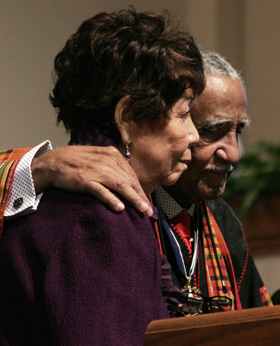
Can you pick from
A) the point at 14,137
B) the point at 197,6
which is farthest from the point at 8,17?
the point at 197,6

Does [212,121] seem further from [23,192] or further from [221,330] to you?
[221,330]

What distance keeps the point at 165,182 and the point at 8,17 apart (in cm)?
265

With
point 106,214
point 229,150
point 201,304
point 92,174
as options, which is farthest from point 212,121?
point 106,214

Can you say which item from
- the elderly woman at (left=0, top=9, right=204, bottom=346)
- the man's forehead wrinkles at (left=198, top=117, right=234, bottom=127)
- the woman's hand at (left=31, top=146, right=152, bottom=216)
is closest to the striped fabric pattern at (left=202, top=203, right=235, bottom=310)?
the man's forehead wrinkles at (left=198, top=117, right=234, bottom=127)

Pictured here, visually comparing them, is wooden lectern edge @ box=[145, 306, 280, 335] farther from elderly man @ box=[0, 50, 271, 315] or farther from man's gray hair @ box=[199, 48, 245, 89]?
man's gray hair @ box=[199, 48, 245, 89]

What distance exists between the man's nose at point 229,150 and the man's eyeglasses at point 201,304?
51 cm

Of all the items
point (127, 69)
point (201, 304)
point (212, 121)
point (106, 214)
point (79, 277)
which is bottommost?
point (201, 304)

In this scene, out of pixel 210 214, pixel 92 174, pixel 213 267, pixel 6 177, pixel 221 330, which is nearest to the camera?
pixel 221 330

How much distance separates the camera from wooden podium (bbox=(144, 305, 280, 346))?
3.70ft

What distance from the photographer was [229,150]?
2215 mm

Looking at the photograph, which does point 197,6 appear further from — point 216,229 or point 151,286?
point 151,286

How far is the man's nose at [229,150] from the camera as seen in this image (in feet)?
7.22

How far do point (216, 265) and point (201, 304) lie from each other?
0.36 meters

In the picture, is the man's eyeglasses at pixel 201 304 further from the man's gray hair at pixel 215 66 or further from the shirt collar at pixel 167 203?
the man's gray hair at pixel 215 66
